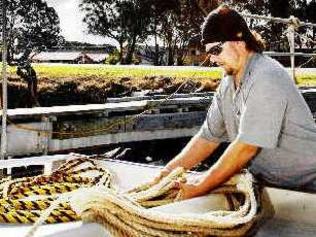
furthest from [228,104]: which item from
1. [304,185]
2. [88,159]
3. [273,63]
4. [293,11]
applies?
[293,11]

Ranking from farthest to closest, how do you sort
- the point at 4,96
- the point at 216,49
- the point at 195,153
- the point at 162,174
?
the point at 4,96 → the point at 195,153 → the point at 162,174 → the point at 216,49

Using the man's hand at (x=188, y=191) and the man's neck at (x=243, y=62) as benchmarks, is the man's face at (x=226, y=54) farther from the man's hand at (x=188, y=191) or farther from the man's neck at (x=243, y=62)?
the man's hand at (x=188, y=191)

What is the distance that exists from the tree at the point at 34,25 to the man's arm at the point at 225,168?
6841 cm

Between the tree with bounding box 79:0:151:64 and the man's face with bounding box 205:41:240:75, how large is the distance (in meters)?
51.2

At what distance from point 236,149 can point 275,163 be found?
32cm

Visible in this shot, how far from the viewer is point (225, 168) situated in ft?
9.23

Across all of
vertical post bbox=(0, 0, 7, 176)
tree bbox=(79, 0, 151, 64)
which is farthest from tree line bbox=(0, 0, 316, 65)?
vertical post bbox=(0, 0, 7, 176)

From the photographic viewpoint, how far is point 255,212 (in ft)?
8.75

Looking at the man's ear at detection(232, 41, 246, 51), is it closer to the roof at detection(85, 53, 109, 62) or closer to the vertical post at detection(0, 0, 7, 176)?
the vertical post at detection(0, 0, 7, 176)

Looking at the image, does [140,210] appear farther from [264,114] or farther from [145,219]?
[264,114]

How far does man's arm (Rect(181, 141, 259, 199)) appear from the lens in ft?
9.11

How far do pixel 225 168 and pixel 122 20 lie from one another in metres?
64.1

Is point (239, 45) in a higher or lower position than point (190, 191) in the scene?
higher

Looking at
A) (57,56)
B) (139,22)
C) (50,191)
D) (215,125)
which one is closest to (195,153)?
(215,125)
